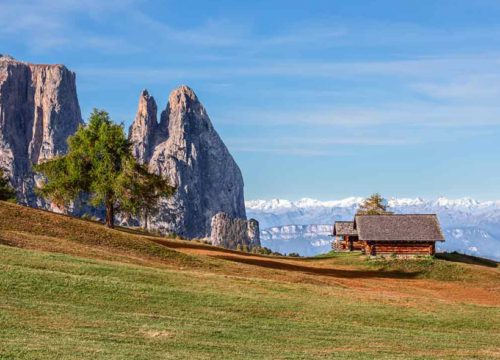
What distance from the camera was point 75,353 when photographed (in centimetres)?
1731

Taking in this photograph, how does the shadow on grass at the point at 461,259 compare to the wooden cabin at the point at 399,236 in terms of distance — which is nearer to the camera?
the wooden cabin at the point at 399,236

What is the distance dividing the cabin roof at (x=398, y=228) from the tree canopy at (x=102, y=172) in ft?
78.5

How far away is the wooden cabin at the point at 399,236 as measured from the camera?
65.4 m

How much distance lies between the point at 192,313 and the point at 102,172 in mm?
37806

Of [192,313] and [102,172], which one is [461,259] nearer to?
[102,172]

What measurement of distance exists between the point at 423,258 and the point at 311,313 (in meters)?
38.3

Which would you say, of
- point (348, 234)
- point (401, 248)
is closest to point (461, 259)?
point (401, 248)

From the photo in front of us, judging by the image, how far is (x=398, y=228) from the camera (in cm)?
6712

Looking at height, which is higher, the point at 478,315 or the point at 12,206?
the point at 12,206

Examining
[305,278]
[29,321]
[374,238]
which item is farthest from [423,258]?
[29,321]

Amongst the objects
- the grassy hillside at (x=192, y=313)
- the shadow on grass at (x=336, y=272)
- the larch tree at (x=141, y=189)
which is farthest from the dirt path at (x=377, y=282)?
the larch tree at (x=141, y=189)

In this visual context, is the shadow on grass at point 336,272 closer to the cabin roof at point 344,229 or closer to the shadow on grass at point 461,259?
the shadow on grass at point 461,259

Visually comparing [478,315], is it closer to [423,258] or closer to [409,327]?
[409,327]

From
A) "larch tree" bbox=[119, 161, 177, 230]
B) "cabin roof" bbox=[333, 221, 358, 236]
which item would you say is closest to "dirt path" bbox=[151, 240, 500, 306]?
"larch tree" bbox=[119, 161, 177, 230]
